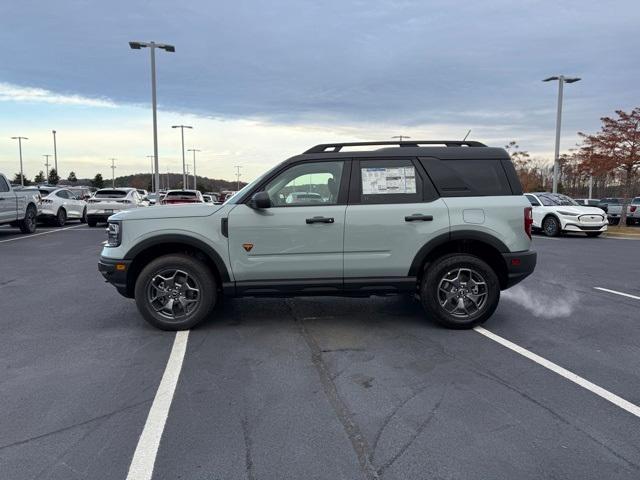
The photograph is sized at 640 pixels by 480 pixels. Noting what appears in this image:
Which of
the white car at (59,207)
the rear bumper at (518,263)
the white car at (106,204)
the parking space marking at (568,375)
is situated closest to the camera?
the parking space marking at (568,375)

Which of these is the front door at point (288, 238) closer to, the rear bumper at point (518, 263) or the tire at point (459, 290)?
the tire at point (459, 290)

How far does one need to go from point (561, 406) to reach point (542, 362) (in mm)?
955

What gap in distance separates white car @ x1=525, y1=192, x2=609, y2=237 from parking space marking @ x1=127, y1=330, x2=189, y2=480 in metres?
15.8

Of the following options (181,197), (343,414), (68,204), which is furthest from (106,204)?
(343,414)

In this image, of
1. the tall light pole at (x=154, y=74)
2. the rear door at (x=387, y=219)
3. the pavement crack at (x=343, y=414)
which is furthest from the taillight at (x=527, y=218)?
the tall light pole at (x=154, y=74)

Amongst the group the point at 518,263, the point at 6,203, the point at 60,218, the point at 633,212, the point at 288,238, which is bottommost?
the point at 60,218

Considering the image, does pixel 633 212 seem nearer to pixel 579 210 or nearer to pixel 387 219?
pixel 579 210

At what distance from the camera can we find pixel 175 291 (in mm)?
5469

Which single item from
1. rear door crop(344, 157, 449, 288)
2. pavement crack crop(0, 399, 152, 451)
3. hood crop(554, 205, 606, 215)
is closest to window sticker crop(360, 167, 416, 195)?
rear door crop(344, 157, 449, 288)

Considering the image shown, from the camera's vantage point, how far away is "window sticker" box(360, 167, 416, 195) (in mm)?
5512

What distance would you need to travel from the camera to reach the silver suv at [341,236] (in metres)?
5.36

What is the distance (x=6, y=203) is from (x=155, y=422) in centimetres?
1456

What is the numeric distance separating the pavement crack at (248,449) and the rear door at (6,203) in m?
14.7

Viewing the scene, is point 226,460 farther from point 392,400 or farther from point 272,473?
point 392,400
